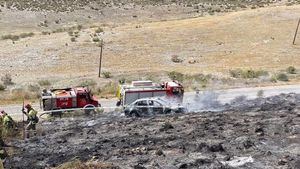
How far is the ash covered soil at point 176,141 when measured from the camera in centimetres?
2589

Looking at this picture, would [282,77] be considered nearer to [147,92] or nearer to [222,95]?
[222,95]

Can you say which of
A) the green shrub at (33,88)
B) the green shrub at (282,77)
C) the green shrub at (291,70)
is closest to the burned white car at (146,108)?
the green shrub at (33,88)

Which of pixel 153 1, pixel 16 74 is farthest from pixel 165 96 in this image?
pixel 153 1

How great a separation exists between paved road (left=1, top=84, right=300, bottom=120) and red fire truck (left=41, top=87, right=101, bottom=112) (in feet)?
7.33

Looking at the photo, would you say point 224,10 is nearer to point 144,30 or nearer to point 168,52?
point 144,30

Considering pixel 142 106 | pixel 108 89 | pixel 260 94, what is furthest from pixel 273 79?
pixel 142 106

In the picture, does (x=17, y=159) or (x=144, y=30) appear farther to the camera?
(x=144, y=30)

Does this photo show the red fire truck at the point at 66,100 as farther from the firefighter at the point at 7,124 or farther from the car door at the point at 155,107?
the firefighter at the point at 7,124

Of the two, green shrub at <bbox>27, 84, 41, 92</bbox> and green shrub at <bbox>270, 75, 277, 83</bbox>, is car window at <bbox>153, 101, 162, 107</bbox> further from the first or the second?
green shrub at <bbox>270, 75, 277, 83</bbox>

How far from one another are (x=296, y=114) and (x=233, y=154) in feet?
24.7

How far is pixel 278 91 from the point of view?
4609 cm

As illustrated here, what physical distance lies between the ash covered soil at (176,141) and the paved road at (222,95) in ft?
20.2

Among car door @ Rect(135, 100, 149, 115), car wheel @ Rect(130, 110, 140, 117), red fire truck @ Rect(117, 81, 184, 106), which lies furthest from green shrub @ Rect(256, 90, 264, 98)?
car wheel @ Rect(130, 110, 140, 117)

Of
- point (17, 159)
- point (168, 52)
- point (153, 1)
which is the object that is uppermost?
point (153, 1)
